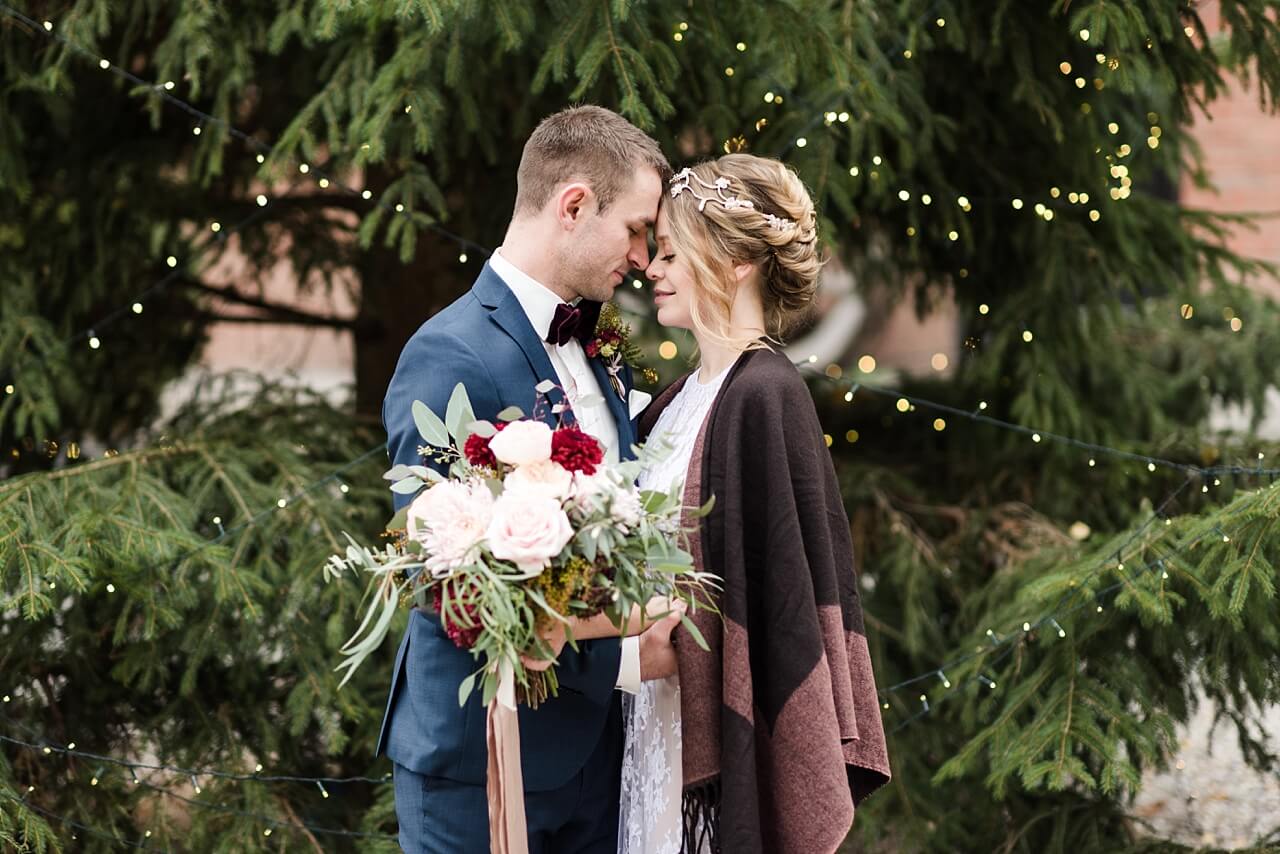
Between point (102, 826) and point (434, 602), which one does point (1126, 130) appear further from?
point (102, 826)

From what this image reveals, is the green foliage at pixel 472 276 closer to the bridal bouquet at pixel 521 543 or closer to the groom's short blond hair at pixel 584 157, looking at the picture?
the groom's short blond hair at pixel 584 157

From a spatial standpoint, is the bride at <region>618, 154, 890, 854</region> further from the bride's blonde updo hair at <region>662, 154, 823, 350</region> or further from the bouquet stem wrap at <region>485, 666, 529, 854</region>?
the bouquet stem wrap at <region>485, 666, 529, 854</region>

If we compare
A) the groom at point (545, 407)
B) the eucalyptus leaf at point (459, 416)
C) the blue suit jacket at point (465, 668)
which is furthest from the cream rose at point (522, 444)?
the blue suit jacket at point (465, 668)

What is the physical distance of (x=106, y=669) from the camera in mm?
4160

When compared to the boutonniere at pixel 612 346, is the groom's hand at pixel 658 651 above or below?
below

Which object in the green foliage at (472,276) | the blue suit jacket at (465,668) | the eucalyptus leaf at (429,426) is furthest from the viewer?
the green foliage at (472,276)

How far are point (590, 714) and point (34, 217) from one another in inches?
120

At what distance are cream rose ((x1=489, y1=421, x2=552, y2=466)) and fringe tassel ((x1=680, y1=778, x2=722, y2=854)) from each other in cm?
92

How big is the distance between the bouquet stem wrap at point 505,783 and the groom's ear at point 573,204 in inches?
40.2

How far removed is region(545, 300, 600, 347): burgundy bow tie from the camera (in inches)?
116

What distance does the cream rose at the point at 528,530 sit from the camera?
2.26m

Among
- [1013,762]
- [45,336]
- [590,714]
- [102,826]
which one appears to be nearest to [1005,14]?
[1013,762]

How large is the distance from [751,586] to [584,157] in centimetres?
98

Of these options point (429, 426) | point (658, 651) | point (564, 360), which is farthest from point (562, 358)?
point (658, 651)
